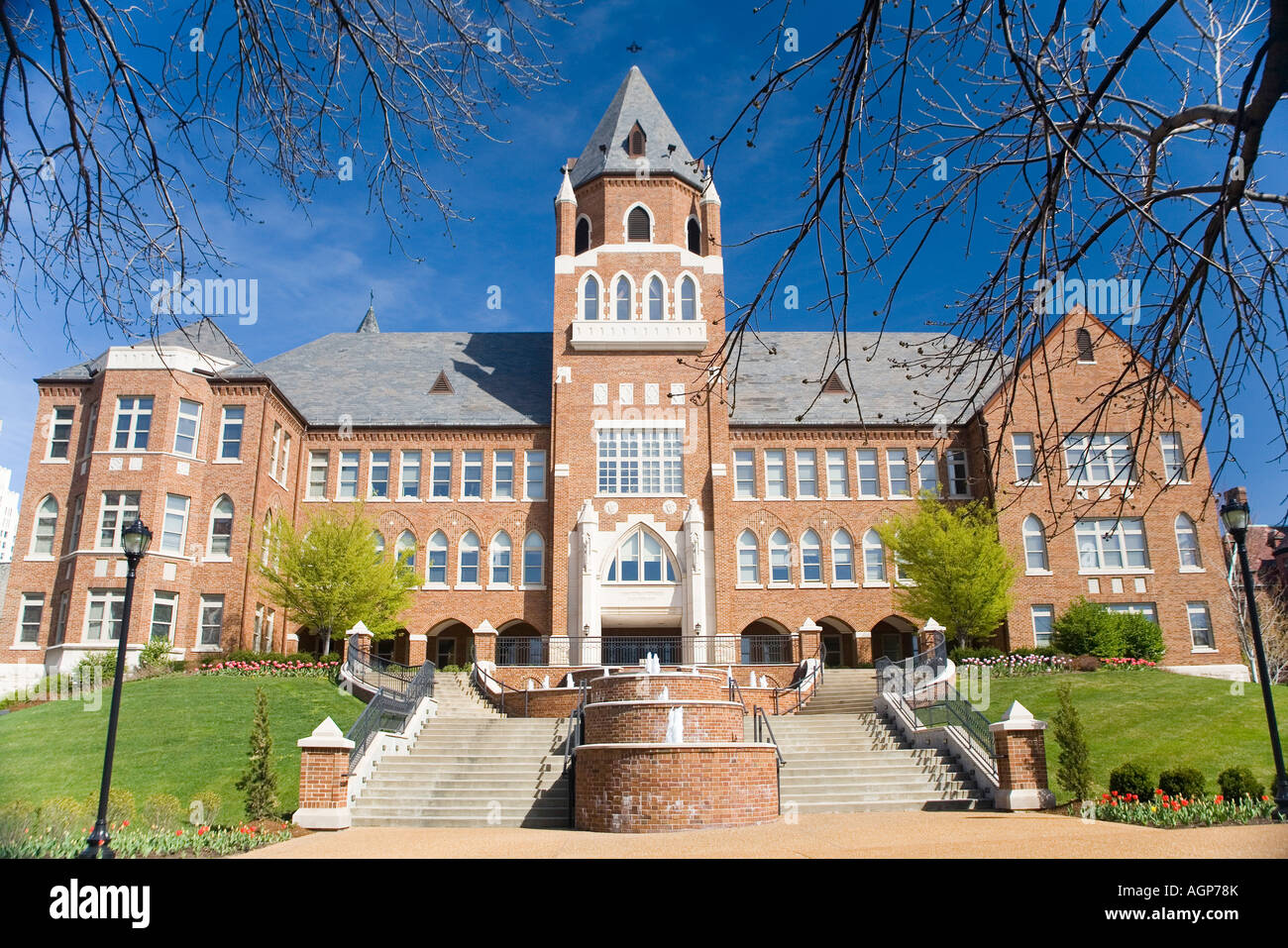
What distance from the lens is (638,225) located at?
128 feet

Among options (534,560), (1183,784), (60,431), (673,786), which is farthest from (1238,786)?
(60,431)

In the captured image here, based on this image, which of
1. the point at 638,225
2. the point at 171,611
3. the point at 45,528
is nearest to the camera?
the point at 171,611

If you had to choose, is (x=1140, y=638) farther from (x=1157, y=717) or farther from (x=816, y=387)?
(x=816, y=387)

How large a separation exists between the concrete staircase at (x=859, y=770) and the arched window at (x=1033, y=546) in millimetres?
14970

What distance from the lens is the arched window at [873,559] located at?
37.2 meters

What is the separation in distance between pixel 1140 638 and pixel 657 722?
2198cm

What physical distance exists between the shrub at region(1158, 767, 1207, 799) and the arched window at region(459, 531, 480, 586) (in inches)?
1031

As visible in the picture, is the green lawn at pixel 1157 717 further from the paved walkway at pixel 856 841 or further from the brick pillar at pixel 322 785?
the brick pillar at pixel 322 785

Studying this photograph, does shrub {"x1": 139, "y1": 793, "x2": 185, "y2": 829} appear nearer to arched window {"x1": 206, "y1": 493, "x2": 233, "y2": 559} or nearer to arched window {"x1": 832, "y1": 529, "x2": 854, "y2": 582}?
arched window {"x1": 206, "y1": 493, "x2": 233, "y2": 559}

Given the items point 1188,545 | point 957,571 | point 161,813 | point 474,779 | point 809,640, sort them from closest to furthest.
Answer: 1. point 161,813
2. point 474,779
3. point 809,640
4. point 957,571
5. point 1188,545

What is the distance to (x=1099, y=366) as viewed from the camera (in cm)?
3694

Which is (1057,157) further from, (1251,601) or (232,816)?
(232,816)

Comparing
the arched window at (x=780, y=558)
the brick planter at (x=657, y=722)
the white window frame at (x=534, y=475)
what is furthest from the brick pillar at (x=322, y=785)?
the arched window at (x=780, y=558)

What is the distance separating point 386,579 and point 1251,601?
25.0 m
